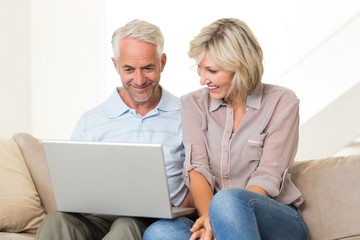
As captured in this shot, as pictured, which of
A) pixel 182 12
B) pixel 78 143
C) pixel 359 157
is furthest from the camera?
pixel 182 12

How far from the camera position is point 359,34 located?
13.7 feet

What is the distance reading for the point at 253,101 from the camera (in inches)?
94.8

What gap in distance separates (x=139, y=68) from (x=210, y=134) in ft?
1.19

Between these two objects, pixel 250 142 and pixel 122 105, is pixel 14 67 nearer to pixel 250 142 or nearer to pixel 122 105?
pixel 122 105

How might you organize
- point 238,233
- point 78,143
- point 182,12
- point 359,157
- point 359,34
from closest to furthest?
point 238,233, point 78,143, point 359,157, point 359,34, point 182,12

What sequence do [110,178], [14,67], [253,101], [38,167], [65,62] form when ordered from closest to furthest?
[110,178]
[253,101]
[38,167]
[14,67]
[65,62]

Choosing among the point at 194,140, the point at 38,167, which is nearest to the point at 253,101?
the point at 194,140

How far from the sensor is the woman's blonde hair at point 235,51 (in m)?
2.34

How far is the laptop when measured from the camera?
2070mm

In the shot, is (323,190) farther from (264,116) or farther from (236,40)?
(236,40)

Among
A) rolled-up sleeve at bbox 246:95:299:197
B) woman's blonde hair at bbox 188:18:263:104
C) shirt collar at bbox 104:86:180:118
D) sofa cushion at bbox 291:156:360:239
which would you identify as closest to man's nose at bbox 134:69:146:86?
shirt collar at bbox 104:86:180:118

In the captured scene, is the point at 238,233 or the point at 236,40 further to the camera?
the point at 236,40

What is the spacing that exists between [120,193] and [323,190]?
740mm

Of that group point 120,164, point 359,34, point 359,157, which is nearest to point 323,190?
point 359,157
